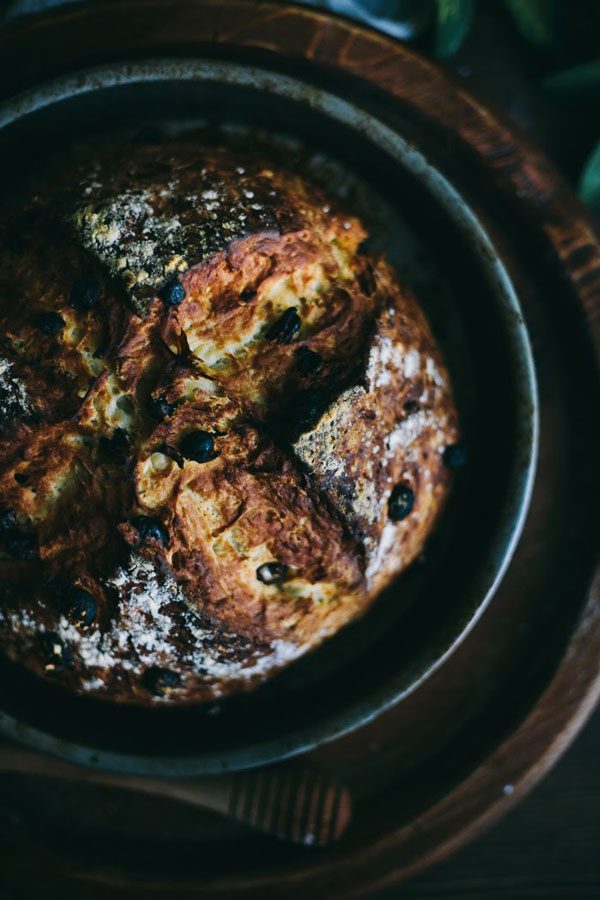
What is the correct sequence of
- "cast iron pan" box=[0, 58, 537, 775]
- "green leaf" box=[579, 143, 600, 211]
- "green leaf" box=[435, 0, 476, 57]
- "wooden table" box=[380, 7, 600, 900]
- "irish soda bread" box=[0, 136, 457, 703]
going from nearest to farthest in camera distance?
"irish soda bread" box=[0, 136, 457, 703] → "cast iron pan" box=[0, 58, 537, 775] → "green leaf" box=[435, 0, 476, 57] → "green leaf" box=[579, 143, 600, 211] → "wooden table" box=[380, 7, 600, 900]

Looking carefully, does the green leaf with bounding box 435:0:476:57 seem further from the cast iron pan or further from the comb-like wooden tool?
the comb-like wooden tool


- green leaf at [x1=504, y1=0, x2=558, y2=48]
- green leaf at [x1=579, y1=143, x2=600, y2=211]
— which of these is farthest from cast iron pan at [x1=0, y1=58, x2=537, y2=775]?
green leaf at [x1=504, y1=0, x2=558, y2=48]

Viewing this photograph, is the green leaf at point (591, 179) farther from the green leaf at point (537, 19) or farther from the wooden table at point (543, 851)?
the wooden table at point (543, 851)

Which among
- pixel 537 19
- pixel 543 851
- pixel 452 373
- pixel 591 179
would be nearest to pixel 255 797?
pixel 543 851

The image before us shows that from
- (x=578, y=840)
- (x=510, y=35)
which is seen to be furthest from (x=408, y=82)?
(x=578, y=840)

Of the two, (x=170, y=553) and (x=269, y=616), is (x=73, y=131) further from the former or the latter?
(x=269, y=616)

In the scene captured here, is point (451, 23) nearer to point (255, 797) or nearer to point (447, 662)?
point (447, 662)
